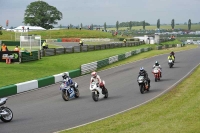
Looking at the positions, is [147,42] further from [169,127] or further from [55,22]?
[169,127]

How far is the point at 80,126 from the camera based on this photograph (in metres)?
13.0

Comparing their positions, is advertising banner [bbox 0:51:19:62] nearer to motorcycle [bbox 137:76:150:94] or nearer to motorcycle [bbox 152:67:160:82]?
motorcycle [bbox 152:67:160:82]

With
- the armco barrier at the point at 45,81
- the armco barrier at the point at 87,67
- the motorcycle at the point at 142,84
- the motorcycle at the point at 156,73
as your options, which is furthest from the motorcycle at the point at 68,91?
the armco barrier at the point at 87,67

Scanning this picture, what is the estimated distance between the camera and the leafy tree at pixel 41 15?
136125 millimetres

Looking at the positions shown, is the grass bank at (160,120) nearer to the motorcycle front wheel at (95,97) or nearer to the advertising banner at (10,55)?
the motorcycle front wheel at (95,97)

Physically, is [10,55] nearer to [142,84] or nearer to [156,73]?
[156,73]

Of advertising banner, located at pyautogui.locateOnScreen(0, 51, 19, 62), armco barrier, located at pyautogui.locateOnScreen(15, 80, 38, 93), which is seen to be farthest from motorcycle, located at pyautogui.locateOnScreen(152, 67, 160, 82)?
advertising banner, located at pyautogui.locateOnScreen(0, 51, 19, 62)

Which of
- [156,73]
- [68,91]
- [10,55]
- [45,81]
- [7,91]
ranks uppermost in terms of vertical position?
[10,55]

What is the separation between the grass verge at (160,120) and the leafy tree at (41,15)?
123 metres

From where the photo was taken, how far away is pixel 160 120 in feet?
40.1

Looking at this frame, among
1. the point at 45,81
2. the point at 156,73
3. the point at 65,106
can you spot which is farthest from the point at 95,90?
the point at 156,73

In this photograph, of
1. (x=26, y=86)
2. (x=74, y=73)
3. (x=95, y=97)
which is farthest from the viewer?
(x=74, y=73)

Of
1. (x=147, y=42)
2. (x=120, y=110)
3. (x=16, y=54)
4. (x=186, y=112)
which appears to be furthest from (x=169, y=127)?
(x=147, y=42)

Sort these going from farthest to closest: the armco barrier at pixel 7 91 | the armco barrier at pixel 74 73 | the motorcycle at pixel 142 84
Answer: the armco barrier at pixel 74 73, the armco barrier at pixel 7 91, the motorcycle at pixel 142 84
